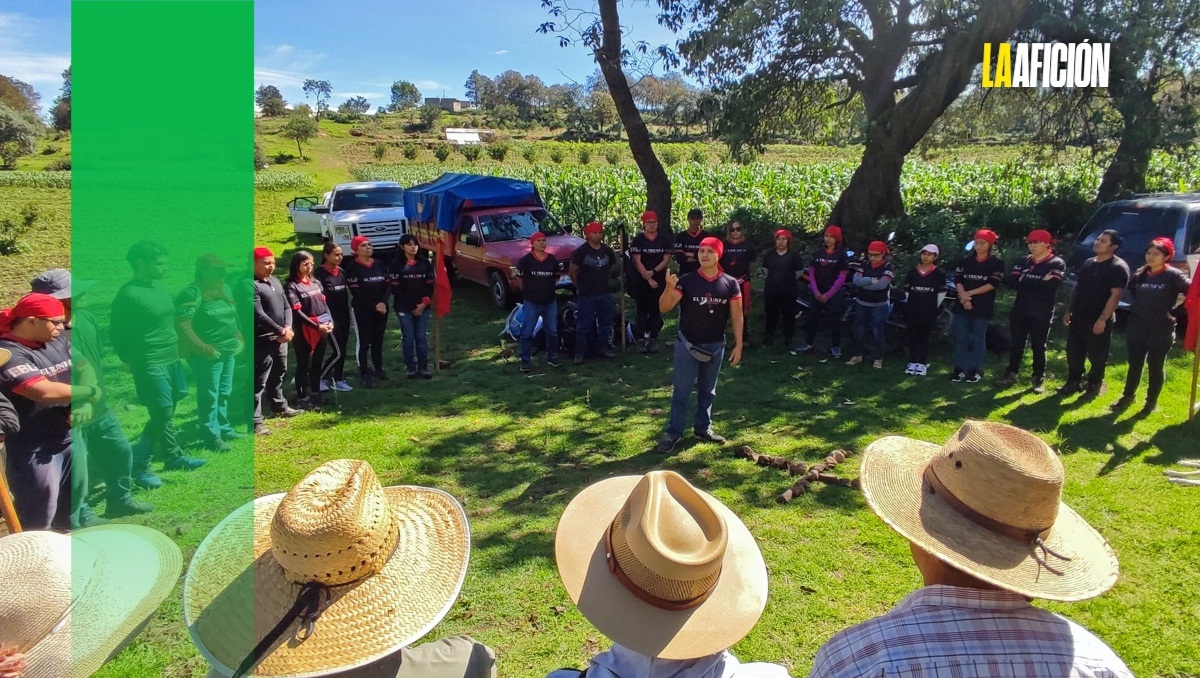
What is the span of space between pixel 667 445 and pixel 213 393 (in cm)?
424

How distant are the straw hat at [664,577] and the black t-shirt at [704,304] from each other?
442 centimetres

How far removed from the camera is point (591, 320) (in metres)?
9.93

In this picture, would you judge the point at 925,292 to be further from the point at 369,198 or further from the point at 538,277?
the point at 369,198

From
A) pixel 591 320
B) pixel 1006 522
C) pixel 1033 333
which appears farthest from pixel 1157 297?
pixel 1006 522

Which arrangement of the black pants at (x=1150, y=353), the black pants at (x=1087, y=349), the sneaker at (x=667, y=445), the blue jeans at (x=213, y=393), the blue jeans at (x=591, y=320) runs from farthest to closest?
the blue jeans at (x=591, y=320) → the black pants at (x=1087, y=349) → the black pants at (x=1150, y=353) → the sneaker at (x=667, y=445) → the blue jeans at (x=213, y=393)

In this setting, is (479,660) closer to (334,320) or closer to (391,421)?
(391,421)

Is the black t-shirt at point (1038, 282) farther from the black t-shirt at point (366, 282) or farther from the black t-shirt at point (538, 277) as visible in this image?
the black t-shirt at point (366, 282)

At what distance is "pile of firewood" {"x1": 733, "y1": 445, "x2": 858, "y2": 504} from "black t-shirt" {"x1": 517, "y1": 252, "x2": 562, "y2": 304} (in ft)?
11.8

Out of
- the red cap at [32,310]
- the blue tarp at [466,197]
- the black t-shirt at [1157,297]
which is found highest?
the blue tarp at [466,197]

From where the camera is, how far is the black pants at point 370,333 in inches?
347

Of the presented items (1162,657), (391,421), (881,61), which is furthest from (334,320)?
(881,61)

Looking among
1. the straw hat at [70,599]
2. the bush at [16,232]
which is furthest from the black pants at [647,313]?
the bush at [16,232]

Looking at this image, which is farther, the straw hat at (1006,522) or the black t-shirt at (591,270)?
the black t-shirt at (591,270)

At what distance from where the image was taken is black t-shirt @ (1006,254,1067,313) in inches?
316
